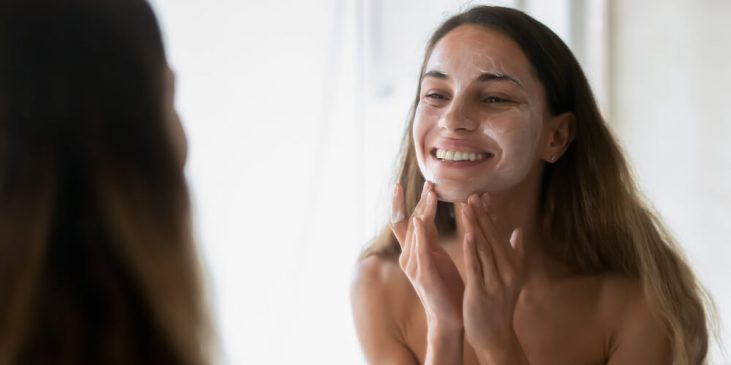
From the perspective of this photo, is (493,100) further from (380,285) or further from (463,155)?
(380,285)

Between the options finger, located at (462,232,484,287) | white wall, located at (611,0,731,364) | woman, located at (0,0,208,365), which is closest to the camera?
woman, located at (0,0,208,365)

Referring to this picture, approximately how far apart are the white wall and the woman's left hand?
0.97 metres

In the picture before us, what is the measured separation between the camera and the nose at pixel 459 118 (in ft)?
3.65

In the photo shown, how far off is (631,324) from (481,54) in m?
0.41

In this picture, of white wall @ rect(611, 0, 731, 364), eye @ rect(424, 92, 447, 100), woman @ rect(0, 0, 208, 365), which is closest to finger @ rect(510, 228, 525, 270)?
eye @ rect(424, 92, 447, 100)

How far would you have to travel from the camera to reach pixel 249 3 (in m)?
1.36

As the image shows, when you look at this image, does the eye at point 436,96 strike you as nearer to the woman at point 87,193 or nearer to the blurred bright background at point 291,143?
the blurred bright background at point 291,143

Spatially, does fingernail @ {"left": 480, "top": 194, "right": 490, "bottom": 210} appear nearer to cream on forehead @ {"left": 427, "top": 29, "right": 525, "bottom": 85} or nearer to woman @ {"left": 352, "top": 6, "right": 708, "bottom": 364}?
woman @ {"left": 352, "top": 6, "right": 708, "bottom": 364}

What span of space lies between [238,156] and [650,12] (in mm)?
1043

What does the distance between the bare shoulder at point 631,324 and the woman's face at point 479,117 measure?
8.6 inches

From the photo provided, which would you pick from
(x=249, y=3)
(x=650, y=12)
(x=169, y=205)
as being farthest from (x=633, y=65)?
(x=169, y=205)

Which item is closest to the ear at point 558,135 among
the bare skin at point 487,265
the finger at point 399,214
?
the bare skin at point 487,265

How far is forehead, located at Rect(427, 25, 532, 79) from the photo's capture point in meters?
1.13

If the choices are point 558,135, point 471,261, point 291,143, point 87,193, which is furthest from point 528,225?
point 87,193
